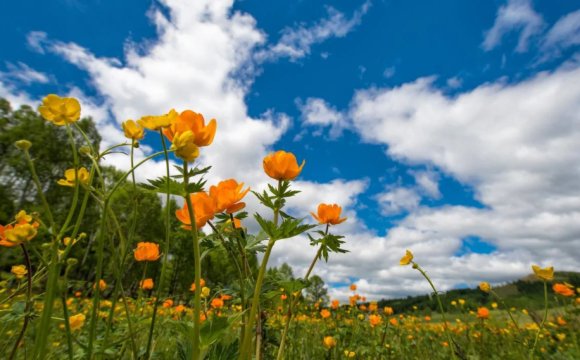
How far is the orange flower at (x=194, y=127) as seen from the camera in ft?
3.12

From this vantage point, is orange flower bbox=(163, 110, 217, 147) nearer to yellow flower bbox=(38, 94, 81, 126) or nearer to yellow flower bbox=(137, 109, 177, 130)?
yellow flower bbox=(137, 109, 177, 130)

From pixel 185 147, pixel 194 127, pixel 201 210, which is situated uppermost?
pixel 194 127

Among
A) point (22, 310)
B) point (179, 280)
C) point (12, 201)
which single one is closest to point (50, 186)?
point (12, 201)

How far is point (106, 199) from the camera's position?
0.89m

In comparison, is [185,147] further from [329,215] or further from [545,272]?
[545,272]

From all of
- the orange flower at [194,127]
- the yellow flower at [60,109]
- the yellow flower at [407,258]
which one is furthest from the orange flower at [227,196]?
the yellow flower at [407,258]

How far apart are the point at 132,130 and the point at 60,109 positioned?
0.77ft

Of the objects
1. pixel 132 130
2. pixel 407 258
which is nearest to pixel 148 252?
pixel 132 130

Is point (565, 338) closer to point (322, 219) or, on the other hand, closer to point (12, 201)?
point (322, 219)

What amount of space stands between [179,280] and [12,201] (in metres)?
14.5

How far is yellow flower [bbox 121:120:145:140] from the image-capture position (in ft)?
3.49

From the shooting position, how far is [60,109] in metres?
1.01

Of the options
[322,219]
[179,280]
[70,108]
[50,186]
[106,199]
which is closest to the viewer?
[106,199]

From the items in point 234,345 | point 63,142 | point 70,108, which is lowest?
point 234,345
